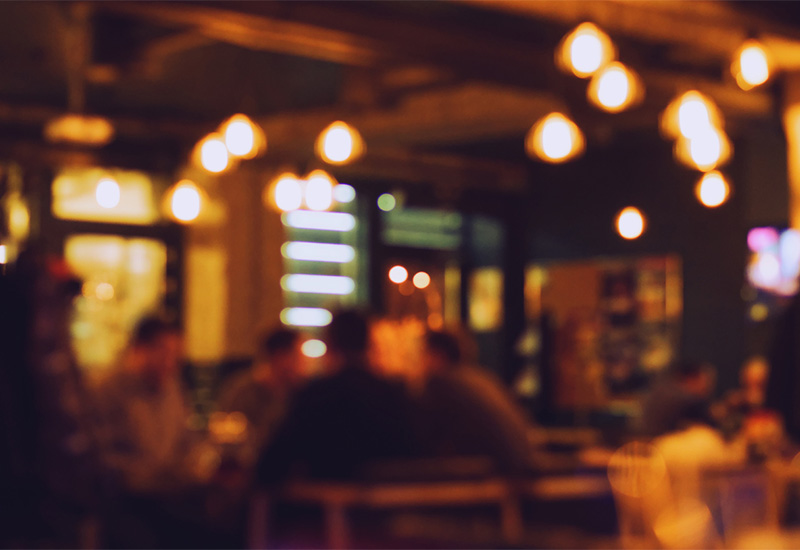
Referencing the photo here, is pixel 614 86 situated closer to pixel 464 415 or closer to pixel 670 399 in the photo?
pixel 464 415

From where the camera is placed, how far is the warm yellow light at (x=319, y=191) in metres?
7.53

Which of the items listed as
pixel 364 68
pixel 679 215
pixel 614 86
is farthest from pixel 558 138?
pixel 679 215

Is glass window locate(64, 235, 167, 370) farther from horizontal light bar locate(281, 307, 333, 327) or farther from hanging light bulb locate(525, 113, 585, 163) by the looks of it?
hanging light bulb locate(525, 113, 585, 163)

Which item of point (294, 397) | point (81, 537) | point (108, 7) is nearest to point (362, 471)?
point (294, 397)

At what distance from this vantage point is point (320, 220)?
1199 centimetres

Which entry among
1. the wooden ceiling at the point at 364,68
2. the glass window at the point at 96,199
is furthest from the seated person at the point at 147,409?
the glass window at the point at 96,199

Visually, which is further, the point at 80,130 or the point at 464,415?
the point at 80,130

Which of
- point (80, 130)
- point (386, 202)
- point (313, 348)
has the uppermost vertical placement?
point (386, 202)

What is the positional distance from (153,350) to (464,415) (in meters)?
1.50

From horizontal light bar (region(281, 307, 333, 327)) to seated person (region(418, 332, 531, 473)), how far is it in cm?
625

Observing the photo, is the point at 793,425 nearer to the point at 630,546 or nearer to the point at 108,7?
the point at 630,546

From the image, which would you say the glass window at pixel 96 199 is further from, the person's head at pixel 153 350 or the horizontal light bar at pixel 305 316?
the person's head at pixel 153 350

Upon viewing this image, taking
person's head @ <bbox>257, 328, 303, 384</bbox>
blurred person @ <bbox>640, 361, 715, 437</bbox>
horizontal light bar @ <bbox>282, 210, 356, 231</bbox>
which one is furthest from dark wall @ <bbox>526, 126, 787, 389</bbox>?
person's head @ <bbox>257, 328, 303, 384</bbox>

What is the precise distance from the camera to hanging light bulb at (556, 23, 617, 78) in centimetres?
494
